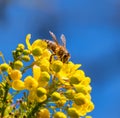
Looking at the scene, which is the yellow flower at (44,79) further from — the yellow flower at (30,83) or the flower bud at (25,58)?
the flower bud at (25,58)

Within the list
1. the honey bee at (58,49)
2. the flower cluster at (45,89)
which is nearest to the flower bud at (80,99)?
the flower cluster at (45,89)

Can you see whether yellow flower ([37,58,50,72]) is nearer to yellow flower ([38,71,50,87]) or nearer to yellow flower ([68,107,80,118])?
yellow flower ([38,71,50,87])

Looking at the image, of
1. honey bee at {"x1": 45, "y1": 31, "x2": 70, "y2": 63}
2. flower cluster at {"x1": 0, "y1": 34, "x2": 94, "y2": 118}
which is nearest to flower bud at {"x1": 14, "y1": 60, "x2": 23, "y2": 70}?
flower cluster at {"x1": 0, "y1": 34, "x2": 94, "y2": 118}

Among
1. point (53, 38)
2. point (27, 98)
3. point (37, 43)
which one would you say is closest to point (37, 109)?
point (27, 98)

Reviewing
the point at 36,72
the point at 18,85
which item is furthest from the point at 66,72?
the point at 18,85

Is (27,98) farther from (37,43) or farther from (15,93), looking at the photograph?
(37,43)

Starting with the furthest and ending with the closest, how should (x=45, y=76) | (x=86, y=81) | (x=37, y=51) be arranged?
(x=37, y=51), (x=86, y=81), (x=45, y=76)

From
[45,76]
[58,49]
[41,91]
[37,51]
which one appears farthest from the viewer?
[58,49]

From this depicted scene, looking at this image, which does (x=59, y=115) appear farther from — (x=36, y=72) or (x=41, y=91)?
(x=36, y=72)
